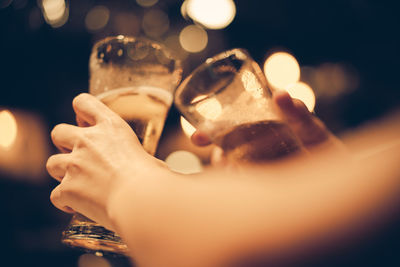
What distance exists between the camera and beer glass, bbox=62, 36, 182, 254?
917mm

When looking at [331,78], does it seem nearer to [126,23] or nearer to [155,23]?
[155,23]

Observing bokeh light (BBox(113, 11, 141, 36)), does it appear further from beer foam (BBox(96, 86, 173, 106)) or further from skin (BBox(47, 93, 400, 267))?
skin (BBox(47, 93, 400, 267))

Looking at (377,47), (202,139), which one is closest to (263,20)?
(377,47)

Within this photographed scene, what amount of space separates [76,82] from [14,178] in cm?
122

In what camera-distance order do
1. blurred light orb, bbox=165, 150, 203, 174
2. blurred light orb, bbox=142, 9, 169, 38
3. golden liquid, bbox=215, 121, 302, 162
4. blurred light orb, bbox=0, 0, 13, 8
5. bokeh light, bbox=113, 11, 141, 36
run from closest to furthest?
golden liquid, bbox=215, 121, 302, 162, blurred light orb, bbox=0, 0, 13, 8, bokeh light, bbox=113, 11, 141, 36, blurred light orb, bbox=142, 9, 169, 38, blurred light orb, bbox=165, 150, 203, 174

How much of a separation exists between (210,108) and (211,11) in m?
2.74

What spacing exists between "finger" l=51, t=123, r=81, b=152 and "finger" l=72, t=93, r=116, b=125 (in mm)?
41

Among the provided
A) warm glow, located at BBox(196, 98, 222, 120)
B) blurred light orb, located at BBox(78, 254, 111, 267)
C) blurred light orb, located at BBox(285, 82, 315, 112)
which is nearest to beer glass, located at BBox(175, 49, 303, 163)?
warm glow, located at BBox(196, 98, 222, 120)

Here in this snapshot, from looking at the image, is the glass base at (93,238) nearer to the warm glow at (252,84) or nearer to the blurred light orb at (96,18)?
the warm glow at (252,84)

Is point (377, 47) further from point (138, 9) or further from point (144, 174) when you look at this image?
point (144, 174)

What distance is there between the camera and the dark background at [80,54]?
10.2 ft

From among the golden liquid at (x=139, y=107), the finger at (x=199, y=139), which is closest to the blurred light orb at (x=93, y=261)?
the finger at (x=199, y=139)

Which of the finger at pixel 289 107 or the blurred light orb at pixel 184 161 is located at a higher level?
the blurred light orb at pixel 184 161

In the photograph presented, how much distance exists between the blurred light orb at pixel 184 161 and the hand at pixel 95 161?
16.7 ft
